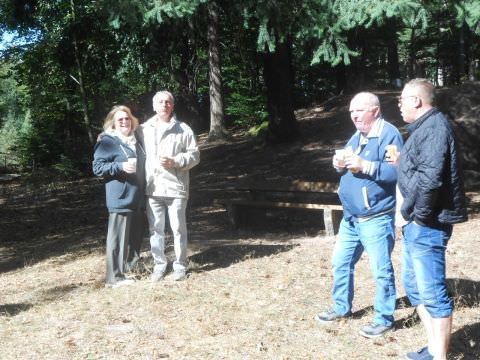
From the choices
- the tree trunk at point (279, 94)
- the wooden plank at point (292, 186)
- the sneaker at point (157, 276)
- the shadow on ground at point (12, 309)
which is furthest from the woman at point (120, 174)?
the tree trunk at point (279, 94)

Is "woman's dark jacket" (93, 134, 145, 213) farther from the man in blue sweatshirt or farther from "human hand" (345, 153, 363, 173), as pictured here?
"human hand" (345, 153, 363, 173)

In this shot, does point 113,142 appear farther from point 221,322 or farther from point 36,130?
point 36,130

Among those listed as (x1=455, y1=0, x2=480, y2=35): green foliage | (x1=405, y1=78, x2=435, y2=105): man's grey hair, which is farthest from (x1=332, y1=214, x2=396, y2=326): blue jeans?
(x1=455, y1=0, x2=480, y2=35): green foliage

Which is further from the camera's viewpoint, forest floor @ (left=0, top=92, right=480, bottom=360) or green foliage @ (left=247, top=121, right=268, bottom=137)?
green foliage @ (left=247, top=121, right=268, bottom=137)

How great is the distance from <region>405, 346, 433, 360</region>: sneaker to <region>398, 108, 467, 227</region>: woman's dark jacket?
925mm

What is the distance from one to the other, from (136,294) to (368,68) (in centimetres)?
2318

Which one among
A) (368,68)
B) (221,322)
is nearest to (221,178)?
(221,322)

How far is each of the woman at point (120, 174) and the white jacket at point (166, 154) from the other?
0.12m

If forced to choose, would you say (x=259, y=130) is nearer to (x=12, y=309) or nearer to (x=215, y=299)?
(x=215, y=299)

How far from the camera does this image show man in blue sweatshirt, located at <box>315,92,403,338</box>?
14.0 ft

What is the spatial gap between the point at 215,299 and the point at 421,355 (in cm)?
218

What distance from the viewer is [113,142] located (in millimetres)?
5879

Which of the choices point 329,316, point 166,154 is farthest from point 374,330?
point 166,154

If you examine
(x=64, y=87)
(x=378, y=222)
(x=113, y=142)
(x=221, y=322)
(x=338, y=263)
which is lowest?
(x=221, y=322)
